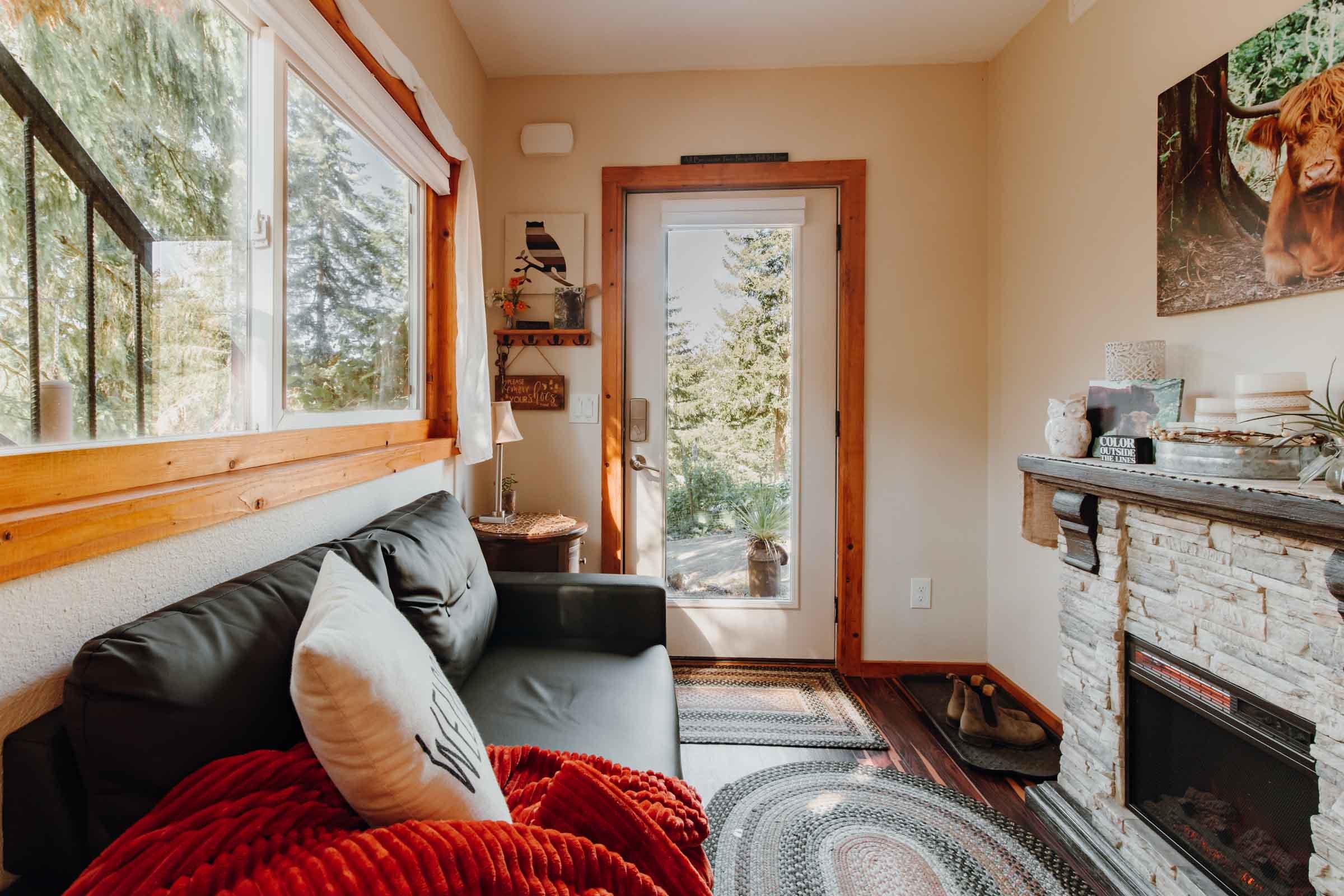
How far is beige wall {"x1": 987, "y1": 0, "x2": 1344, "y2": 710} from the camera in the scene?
4.87 ft

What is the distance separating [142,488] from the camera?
98 centimetres

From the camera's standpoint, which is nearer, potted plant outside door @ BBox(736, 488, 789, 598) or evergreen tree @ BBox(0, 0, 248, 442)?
evergreen tree @ BBox(0, 0, 248, 442)

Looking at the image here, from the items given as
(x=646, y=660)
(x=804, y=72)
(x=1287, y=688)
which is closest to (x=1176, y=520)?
(x=1287, y=688)

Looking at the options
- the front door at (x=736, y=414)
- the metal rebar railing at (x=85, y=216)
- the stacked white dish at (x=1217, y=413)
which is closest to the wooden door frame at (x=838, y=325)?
the front door at (x=736, y=414)

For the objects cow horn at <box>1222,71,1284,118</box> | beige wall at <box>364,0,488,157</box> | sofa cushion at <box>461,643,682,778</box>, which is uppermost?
beige wall at <box>364,0,488,157</box>

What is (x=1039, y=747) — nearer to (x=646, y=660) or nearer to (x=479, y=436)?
(x=646, y=660)

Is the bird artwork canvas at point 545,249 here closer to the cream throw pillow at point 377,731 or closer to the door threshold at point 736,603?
the door threshold at point 736,603

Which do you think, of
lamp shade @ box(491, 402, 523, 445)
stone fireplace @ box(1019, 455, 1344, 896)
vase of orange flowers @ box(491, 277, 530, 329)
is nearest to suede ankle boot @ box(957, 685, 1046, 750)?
stone fireplace @ box(1019, 455, 1344, 896)

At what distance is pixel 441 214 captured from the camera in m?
2.25

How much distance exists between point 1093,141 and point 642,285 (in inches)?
67.2

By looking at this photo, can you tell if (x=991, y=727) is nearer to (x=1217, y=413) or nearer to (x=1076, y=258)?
(x=1217, y=413)

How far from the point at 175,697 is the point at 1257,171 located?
2313 mm

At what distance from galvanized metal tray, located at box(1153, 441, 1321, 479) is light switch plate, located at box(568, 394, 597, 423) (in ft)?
6.57

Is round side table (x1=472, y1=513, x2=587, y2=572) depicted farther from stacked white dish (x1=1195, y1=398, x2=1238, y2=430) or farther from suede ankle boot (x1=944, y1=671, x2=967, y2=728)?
stacked white dish (x1=1195, y1=398, x2=1238, y2=430)
